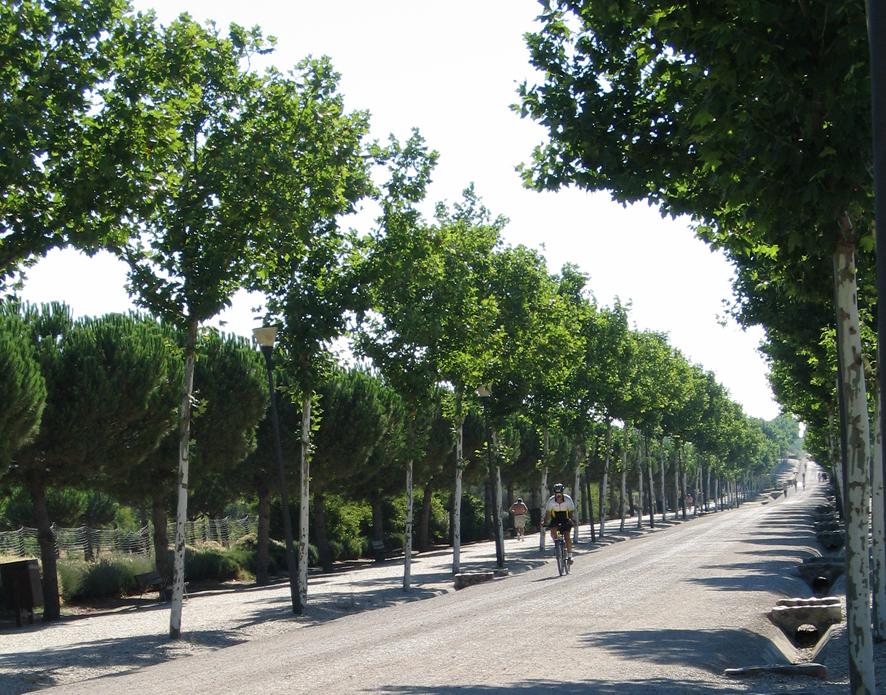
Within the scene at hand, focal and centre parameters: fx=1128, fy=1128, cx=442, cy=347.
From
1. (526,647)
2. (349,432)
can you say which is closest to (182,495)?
(526,647)

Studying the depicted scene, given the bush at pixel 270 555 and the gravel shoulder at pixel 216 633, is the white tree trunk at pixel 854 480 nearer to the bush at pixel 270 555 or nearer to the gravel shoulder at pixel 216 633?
the gravel shoulder at pixel 216 633

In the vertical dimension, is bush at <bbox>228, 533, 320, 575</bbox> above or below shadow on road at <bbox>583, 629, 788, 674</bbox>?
below

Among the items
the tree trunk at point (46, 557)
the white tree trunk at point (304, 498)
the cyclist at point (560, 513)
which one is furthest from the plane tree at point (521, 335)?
the tree trunk at point (46, 557)

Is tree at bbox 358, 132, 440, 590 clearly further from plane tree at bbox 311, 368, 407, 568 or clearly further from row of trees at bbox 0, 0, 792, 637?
plane tree at bbox 311, 368, 407, 568

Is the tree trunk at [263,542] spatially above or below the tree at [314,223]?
below

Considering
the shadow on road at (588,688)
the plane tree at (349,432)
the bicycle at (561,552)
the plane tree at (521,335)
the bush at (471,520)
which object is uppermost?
the plane tree at (521,335)

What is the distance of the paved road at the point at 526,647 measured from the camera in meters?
11.1

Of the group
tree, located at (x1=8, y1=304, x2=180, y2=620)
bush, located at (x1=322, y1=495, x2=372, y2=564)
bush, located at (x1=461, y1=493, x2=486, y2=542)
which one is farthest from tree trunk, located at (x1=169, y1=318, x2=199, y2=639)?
bush, located at (x1=461, y1=493, x2=486, y2=542)

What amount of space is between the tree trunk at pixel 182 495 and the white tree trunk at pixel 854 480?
1041 cm

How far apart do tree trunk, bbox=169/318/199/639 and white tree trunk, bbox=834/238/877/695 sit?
10.4 metres

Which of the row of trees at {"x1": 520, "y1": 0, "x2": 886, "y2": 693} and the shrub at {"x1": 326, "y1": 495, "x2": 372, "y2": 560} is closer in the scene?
the row of trees at {"x1": 520, "y1": 0, "x2": 886, "y2": 693}

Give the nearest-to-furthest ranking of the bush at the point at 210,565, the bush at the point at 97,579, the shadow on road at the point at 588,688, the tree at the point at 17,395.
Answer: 1. the shadow on road at the point at 588,688
2. the tree at the point at 17,395
3. the bush at the point at 97,579
4. the bush at the point at 210,565

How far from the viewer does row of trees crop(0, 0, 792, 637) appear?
13.0 meters

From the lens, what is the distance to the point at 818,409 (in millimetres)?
43812
